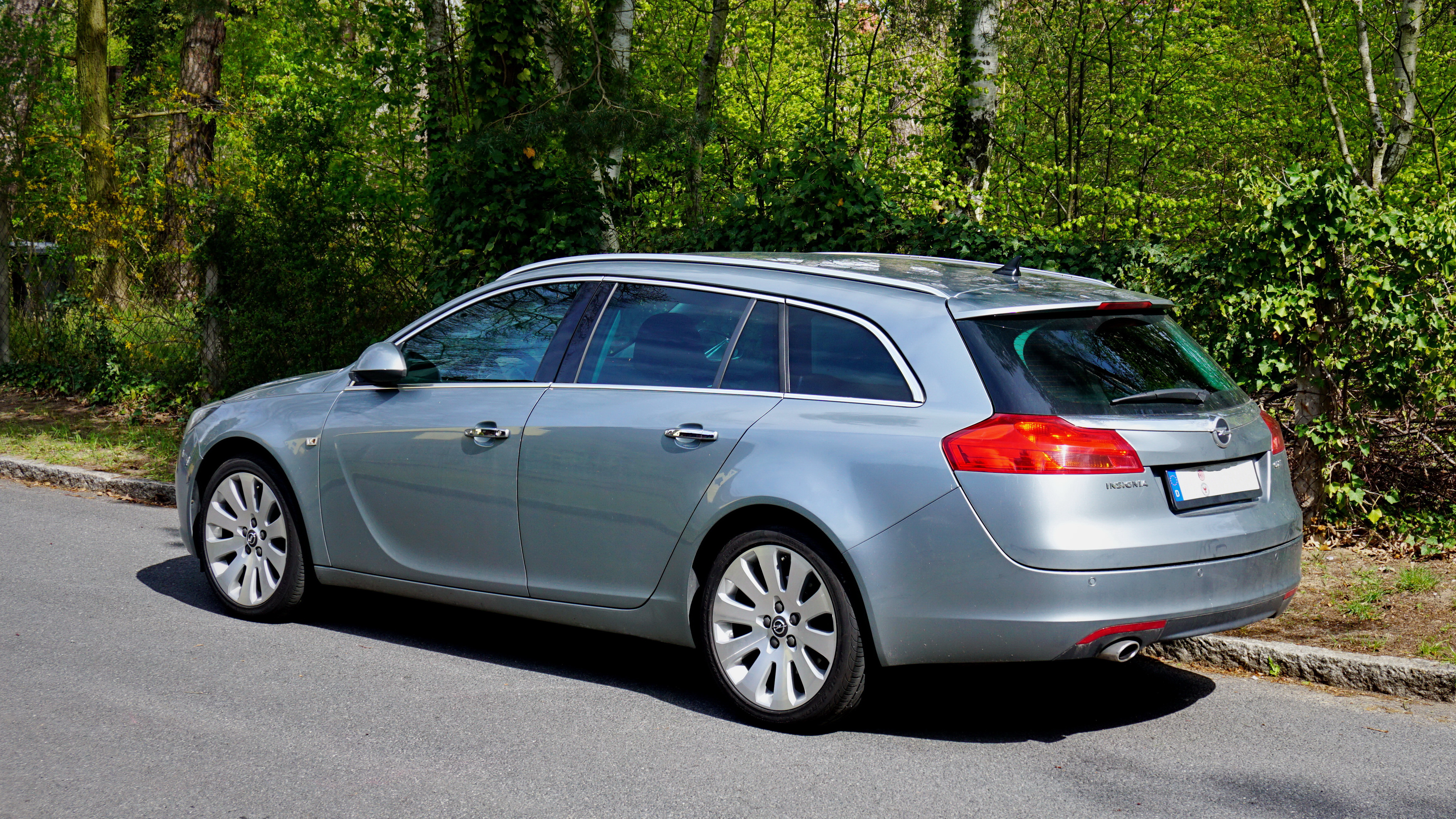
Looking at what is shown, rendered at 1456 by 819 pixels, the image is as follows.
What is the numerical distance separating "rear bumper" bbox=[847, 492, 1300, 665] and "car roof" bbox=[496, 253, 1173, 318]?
807 millimetres

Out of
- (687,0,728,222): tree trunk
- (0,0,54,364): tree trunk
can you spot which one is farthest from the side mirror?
(0,0,54,364): tree trunk

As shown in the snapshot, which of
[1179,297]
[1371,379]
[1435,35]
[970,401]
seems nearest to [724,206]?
[1179,297]

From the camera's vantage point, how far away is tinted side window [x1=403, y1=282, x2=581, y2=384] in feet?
18.1

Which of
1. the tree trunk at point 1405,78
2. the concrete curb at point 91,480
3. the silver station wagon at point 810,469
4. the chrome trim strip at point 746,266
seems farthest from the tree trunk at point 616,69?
the tree trunk at point 1405,78

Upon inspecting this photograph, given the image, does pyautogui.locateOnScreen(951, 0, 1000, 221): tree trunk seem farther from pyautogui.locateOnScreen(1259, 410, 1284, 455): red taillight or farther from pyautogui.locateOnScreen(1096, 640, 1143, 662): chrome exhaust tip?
pyautogui.locateOnScreen(1096, 640, 1143, 662): chrome exhaust tip

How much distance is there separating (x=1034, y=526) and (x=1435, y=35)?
16.7 meters

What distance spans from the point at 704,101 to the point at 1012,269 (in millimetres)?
14918

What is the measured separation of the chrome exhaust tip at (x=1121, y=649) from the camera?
4.26 metres

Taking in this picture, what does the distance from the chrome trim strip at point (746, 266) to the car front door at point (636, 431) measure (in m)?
0.16

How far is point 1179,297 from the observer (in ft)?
26.2

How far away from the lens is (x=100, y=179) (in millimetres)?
15805

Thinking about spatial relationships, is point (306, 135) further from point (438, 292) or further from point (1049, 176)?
point (1049, 176)

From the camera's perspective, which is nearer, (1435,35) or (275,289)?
(275,289)

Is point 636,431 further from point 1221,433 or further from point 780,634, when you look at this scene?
point 1221,433
